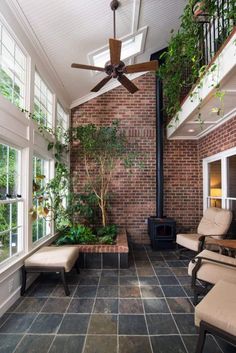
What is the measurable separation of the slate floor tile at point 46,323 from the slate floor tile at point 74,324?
58 mm

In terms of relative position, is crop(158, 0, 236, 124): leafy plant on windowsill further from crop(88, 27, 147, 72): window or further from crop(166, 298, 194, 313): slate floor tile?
crop(166, 298, 194, 313): slate floor tile

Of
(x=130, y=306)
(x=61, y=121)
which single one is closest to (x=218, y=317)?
(x=130, y=306)

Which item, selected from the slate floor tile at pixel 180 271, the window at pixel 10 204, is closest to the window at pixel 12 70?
the window at pixel 10 204

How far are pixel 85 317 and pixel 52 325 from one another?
326mm

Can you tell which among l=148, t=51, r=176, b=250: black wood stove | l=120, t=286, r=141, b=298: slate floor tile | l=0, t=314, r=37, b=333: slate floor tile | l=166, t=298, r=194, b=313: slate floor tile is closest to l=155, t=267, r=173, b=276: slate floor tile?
l=120, t=286, r=141, b=298: slate floor tile

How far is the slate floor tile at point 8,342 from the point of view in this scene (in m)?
1.77

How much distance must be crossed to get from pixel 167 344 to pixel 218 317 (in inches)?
24.8

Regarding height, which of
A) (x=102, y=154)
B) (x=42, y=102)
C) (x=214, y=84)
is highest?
(x=42, y=102)

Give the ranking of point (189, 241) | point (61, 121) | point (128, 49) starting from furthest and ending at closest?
point (61, 121) → point (128, 49) → point (189, 241)

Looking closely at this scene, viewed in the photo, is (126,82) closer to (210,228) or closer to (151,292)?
(210,228)

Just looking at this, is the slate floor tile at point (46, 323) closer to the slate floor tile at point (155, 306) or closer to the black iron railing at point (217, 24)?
the slate floor tile at point (155, 306)

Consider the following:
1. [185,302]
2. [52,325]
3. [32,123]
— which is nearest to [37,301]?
[52,325]

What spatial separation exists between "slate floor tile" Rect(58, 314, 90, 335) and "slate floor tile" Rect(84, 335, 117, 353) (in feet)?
0.45

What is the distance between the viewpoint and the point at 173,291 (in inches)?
108
